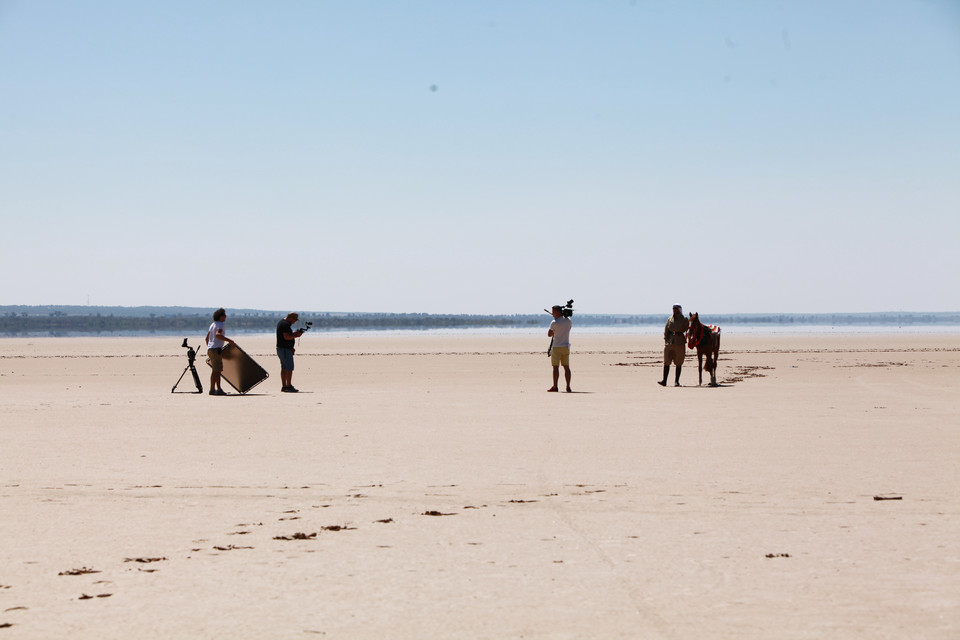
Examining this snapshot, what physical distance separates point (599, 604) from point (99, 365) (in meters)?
32.2

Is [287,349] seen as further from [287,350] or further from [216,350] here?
[216,350]

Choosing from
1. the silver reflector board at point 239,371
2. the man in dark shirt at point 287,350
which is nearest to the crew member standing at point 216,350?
the silver reflector board at point 239,371

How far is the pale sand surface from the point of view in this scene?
5219 millimetres

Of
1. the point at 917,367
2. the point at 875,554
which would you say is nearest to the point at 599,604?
the point at 875,554

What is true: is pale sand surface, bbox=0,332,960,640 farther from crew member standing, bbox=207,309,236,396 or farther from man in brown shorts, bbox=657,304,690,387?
man in brown shorts, bbox=657,304,690,387

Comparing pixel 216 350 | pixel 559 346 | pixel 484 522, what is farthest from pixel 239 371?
pixel 484 522

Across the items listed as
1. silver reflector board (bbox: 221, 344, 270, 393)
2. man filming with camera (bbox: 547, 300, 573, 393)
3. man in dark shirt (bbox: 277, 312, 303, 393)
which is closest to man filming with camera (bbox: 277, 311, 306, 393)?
man in dark shirt (bbox: 277, 312, 303, 393)

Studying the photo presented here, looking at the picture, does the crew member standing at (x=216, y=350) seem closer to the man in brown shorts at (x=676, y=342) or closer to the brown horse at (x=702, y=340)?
the man in brown shorts at (x=676, y=342)

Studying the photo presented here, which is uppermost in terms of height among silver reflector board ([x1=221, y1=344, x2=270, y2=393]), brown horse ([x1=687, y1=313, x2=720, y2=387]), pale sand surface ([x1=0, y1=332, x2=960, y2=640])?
brown horse ([x1=687, y1=313, x2=720, y2=387])

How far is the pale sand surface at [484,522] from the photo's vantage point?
5219mm

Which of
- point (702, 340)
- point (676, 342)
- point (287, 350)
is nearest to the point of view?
point (287, 350)

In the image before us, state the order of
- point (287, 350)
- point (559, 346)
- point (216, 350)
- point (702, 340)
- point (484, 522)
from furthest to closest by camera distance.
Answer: point (702, 340) → point (287, 350) → point (559, 346) → point (216, 350) → point (484, 522)

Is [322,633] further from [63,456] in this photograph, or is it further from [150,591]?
[63,456]

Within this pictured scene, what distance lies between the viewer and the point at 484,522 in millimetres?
7578
